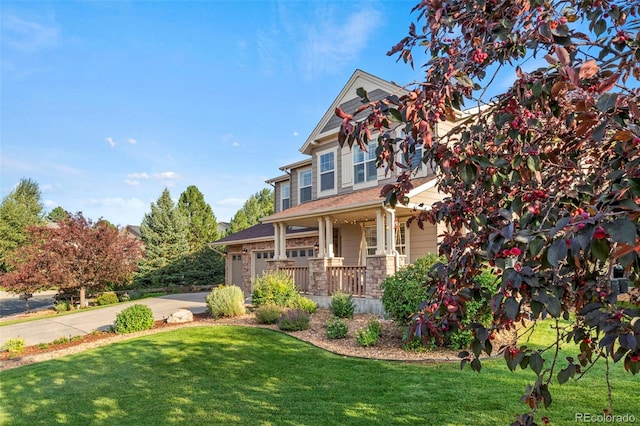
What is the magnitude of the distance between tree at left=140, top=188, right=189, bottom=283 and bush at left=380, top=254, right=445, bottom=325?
23.2 metres

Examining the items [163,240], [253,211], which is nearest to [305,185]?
[163,240]

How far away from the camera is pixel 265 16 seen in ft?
28.4

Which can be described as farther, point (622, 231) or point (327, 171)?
point (327, 171)

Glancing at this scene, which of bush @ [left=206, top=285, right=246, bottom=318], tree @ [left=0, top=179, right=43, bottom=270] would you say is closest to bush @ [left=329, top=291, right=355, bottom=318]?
bush @ [left=206, top=285, right=246, bottom=318]

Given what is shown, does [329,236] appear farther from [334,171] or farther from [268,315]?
[268,315]

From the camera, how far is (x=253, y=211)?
3997cm

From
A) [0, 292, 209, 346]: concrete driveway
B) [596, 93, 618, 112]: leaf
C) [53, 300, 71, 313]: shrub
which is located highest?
[596, 93, 618, 112]: leaf

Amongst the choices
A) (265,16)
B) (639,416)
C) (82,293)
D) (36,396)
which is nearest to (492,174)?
(639,416)

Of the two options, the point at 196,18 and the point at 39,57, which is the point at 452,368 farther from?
the point at 39,57

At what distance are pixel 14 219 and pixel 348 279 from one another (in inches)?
1619

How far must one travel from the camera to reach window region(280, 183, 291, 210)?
64.3 ft

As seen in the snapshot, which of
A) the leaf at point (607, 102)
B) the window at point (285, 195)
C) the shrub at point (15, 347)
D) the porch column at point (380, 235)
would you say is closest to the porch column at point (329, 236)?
the porch column at point (380, 235)

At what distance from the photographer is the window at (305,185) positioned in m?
17.5

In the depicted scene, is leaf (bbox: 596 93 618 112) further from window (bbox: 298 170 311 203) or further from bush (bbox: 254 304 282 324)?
window (bbox: 298 170 311 203)
